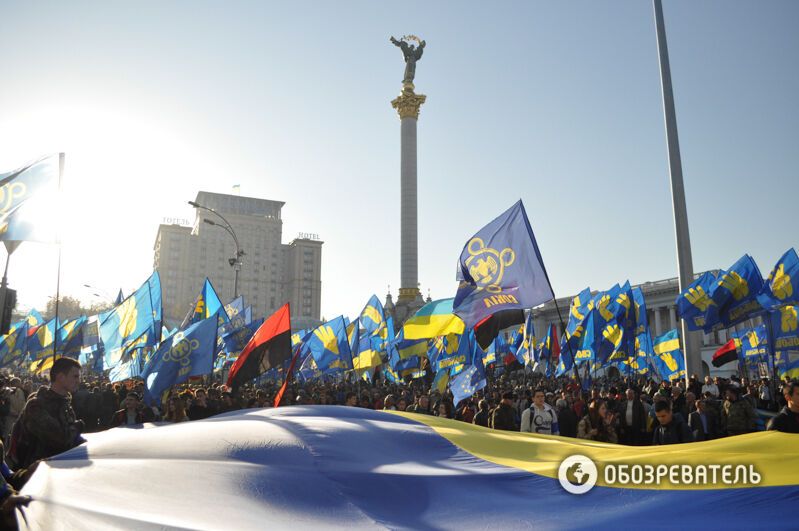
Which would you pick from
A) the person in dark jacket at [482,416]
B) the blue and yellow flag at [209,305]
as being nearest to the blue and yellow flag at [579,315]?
the person in dark jacket at [482,416]

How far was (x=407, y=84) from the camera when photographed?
218 ft

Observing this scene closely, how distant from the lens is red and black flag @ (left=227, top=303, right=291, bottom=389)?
36.0 feet

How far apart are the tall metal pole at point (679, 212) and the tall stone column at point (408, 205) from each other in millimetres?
46745

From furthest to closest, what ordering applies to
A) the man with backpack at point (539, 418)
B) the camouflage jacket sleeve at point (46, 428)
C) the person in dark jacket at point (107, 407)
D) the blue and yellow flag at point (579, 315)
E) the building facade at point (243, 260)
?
1. the building facade at point (243, 260)
2. the blue and yellow flag at point (579, 315)
3. the person in dark jacket at point (107, 407)
4. the man with backpack at point (539, 418)
5. the camouflage jacket sleeve at point (46, 428)

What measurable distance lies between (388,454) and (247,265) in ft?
426

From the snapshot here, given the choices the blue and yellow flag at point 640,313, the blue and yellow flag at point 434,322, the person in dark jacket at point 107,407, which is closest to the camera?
the person in dark jacket at point 107,407

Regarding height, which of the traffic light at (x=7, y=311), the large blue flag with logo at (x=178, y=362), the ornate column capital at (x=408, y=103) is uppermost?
the ornate column capital at (x=408, y=103)

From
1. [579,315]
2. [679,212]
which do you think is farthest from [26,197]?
[579,315]

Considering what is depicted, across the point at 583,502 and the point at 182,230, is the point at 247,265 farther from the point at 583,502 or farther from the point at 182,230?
the point at 583,502

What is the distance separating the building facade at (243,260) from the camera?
123 metres

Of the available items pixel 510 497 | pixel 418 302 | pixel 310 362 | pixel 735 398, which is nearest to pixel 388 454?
pixel 510 497

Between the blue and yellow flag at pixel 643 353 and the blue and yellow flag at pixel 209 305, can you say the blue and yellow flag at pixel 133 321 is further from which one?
the blue and yellow flag at pixel 643 353

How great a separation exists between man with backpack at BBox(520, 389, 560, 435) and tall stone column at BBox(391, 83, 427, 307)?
5143 cm

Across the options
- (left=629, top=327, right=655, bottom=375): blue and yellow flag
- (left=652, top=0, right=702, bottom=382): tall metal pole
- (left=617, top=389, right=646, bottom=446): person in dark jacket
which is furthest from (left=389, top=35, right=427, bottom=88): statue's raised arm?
(left=617, top=389, right=646, bottom=446): person in dark jacket
